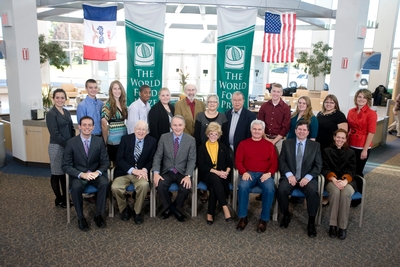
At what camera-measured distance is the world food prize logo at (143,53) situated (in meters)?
5.80

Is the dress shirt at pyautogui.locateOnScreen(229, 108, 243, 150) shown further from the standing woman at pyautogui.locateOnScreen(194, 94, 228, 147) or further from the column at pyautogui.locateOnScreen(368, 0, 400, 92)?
the column at pyautogui.locateOnScreen(368, 0, 400, 92)

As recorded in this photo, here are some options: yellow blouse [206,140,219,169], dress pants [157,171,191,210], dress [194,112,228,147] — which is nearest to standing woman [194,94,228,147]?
dress [194,112,228,147]

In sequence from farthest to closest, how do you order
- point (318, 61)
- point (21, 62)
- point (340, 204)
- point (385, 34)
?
point (385, 34)
point (318, 61)
point (21, 62)
point (340, 204)

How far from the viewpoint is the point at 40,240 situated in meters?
3.64

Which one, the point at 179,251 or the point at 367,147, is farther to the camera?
the point at 367,147

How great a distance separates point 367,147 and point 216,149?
210cm

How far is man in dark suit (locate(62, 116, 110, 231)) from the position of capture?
152 inches

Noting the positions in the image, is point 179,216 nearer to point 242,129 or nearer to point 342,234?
point 242,129

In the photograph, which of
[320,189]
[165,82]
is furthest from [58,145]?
[165,82]

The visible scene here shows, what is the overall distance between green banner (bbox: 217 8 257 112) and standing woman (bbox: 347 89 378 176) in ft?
6.37

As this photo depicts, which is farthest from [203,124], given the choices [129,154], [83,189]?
[83,189]

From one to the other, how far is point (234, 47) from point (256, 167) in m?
2.54

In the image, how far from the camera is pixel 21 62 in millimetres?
5727

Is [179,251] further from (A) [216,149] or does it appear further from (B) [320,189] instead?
(B) [320,189]
